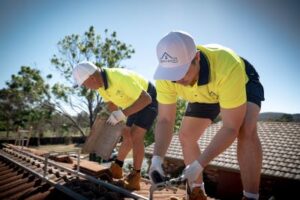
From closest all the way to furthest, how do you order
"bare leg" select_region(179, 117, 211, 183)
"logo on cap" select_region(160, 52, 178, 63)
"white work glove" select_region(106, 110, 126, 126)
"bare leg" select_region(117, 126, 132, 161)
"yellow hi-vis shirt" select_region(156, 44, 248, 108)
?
"yellow hi-vis shirt" select_region(156, 44, 248, 108) < "logo on cap" select_region(160, 52, 178, 63) < "bare leg" select_region(179, 117, 211, 183) < "white work glove" select_region(106, 110, 126, 126) < "bare leg" select_region(117, 126, 132, 161)

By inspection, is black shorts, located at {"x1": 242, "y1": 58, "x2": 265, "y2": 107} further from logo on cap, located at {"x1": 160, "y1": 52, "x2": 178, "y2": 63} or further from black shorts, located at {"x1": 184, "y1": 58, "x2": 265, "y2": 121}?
logo on cap, located at {"x1": 160, "y1": 52, "x2": 178, "y2": 63}

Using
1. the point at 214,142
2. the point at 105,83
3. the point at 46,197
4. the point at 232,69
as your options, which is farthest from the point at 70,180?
the point at 232,69

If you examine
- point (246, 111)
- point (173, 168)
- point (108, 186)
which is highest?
point (246, 111)

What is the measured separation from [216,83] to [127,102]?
6.42 ft

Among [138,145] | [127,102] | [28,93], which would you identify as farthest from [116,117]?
[28,93]

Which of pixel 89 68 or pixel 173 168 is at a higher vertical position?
pixel 89 68

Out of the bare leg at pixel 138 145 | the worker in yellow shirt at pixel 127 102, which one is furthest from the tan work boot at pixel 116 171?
the bare leg at pixel 138 145

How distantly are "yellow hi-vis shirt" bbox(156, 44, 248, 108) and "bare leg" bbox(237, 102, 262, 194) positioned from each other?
30 cm

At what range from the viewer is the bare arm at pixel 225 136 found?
83.7 inches

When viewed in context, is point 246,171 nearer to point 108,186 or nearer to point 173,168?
point 108,186

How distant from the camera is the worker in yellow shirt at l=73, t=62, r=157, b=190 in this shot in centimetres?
389

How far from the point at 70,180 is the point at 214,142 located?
7.50 feet

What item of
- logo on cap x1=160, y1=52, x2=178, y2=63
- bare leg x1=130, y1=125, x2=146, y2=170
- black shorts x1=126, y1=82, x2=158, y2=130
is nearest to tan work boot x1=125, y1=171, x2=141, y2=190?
bare leg x1=130, y1=125, x2=146, y2=170

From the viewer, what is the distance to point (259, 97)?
2561mm
